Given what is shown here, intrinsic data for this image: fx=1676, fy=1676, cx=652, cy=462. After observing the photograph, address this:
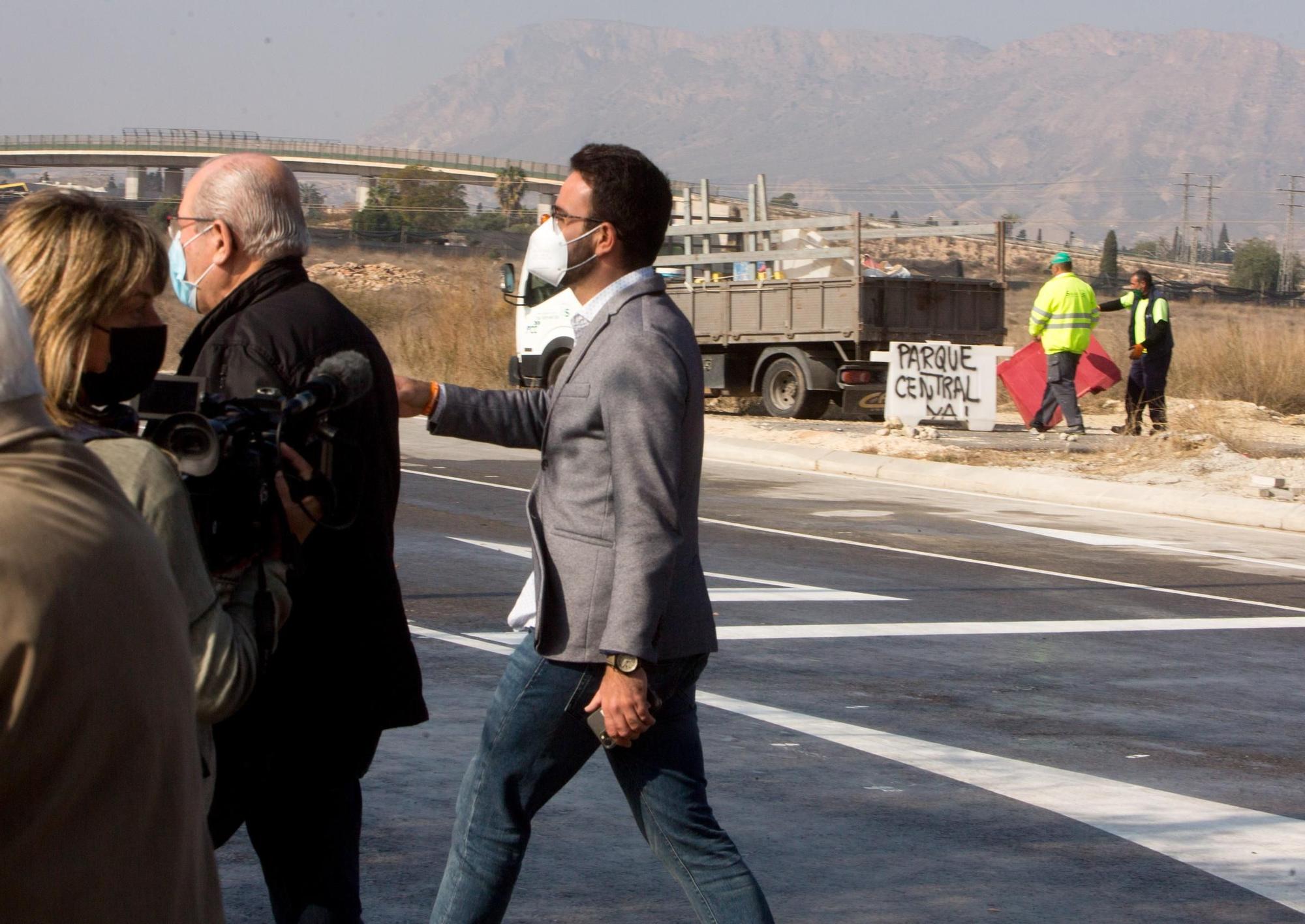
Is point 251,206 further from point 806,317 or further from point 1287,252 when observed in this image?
point 1287,252

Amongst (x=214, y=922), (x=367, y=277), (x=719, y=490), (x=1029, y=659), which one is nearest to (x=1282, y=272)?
(x=367, y=277)

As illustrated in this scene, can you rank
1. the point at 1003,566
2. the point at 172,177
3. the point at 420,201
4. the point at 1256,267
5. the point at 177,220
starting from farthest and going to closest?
1. the point at 172,177
2. the point at 420,201
3. the point at 1256,267
4. the point at 1003,566
5. the point at 177,220

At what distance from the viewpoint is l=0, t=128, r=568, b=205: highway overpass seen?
12550 cm

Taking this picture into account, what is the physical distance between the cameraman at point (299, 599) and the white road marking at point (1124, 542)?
10080 mm

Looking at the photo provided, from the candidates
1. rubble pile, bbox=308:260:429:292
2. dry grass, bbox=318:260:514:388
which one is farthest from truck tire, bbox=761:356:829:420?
rubble pile, bbox=308:260:429:292

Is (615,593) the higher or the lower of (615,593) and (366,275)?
the lower

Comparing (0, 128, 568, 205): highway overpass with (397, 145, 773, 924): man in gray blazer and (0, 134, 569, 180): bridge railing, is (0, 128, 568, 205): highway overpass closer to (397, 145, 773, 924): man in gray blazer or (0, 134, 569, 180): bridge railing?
(0, 134, 569, 180): bridge railing

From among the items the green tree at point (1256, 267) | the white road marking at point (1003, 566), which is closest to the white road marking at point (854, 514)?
the white road marking at point (1003, 566)

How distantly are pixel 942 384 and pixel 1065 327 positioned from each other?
2082mm

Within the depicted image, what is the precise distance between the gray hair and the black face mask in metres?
0.72

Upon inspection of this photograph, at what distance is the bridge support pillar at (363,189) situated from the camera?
124 m

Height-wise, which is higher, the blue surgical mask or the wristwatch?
the blue surgical mask

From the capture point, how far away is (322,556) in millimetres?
3250

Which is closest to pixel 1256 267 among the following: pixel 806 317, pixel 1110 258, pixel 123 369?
pixel 1110 258
